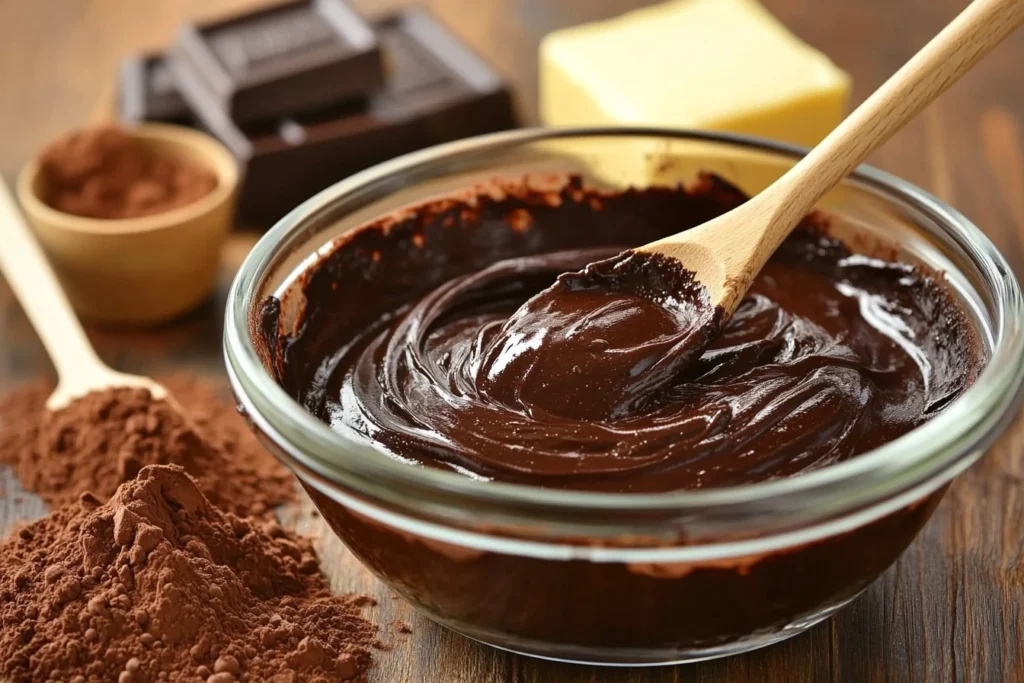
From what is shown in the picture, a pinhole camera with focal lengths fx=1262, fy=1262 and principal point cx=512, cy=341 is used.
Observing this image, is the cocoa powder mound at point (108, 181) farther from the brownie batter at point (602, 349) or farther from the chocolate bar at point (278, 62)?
the brownie batter at point (602, 349)

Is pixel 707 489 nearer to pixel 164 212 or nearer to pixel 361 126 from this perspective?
pixel 164 212

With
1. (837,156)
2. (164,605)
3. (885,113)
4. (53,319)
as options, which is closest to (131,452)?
(164,605)

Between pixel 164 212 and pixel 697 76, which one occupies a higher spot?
pixel 697 76

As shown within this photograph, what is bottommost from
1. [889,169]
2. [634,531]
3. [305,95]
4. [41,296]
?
[41,296]

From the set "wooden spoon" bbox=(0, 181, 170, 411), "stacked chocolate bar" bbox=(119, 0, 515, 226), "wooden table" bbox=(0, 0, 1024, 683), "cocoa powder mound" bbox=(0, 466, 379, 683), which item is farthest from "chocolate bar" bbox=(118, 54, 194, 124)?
"cocoa powder mound" bbox=(0, 466, 379, 683)

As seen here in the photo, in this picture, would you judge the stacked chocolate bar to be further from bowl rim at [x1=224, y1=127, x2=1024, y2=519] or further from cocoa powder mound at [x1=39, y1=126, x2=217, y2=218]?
bowl rim at [x1=224, y1=127, x2=1024, y2=519]

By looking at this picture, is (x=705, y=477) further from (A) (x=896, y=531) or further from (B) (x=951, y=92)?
(B) (x=951, y=92)

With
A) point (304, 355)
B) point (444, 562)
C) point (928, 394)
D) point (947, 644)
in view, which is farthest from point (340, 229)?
point (947, 644)
